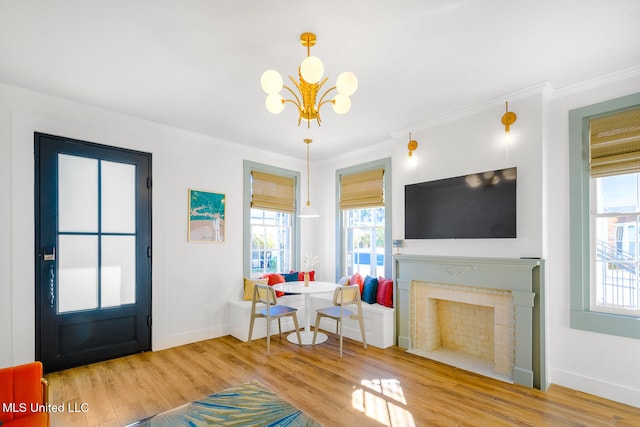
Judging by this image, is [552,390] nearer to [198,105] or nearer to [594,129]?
[594,129]

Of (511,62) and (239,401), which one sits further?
(511,62)

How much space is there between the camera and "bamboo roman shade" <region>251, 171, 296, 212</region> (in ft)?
16.8

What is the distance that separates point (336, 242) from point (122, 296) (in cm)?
310

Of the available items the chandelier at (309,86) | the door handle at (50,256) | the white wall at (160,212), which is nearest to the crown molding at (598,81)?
the chandelier at (309,86)

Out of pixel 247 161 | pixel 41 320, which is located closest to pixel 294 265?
pixel 247 161

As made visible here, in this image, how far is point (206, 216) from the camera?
4508 millimetres

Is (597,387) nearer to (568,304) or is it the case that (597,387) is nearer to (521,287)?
(568,304)

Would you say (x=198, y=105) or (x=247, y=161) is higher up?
(x=198, y=105)

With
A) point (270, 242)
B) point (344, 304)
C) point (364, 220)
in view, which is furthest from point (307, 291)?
point (364, 220)

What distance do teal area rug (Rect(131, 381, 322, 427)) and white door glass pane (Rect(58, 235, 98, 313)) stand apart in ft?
6.75

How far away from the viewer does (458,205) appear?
3625mm

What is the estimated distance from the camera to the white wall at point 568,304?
9.07 ft

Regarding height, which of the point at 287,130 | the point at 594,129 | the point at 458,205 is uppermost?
the point at 287,130

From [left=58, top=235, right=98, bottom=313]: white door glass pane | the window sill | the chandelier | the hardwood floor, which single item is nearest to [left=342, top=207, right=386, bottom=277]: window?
the hardwood floor
